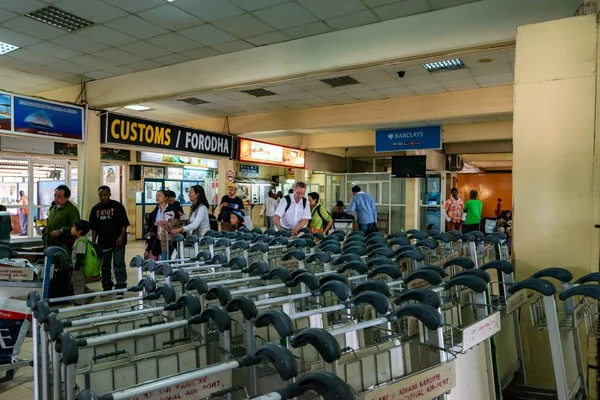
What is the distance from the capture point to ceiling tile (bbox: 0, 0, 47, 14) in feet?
14.4

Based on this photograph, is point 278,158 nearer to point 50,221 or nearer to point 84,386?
point 50,221

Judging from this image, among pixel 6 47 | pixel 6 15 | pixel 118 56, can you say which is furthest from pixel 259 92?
pixel 6 15

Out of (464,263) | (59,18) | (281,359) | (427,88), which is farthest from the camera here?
(427,88)

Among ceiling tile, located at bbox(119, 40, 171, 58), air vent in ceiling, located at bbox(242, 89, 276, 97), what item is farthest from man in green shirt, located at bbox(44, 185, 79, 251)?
air vent in ceiling, located at bbox(242, 89, 276, 97)

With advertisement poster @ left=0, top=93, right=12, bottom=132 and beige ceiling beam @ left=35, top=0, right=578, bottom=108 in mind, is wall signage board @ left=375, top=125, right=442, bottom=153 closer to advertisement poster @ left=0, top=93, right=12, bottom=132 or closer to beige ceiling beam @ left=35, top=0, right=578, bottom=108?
beige ceiling beam @ left=35, top=0, right=578, bottom=108

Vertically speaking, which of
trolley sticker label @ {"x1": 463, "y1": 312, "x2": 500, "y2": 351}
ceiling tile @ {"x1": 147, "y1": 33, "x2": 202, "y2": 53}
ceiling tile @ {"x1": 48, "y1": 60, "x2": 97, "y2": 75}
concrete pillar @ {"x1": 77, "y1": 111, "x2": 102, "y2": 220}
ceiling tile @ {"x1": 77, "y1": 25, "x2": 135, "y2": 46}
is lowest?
trolley sticker label @ {"x1": 463, "y1": 312, "x2": 500, "y2": 351}

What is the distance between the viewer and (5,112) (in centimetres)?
563

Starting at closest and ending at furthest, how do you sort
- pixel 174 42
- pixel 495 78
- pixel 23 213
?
pixel 174 42 < pixel 495 78 < pixel 23 213

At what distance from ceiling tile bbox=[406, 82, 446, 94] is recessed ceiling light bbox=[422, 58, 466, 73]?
727 millimetres

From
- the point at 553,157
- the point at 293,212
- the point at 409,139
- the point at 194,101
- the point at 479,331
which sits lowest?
the point at 479,331

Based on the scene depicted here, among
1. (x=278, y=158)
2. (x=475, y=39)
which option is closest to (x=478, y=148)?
(x=278, y=158)

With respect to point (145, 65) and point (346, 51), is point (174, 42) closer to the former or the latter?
point (145, 65)

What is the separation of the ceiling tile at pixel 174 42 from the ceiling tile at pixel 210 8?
69cm

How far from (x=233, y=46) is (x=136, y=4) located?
1.37 meters
